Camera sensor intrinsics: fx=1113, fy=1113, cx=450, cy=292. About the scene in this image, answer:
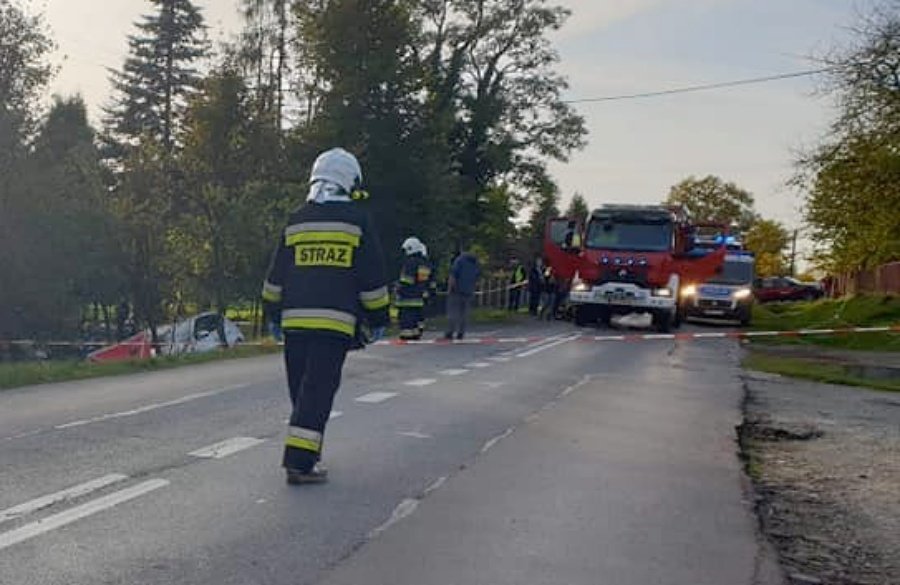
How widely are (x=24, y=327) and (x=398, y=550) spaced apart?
27.3 m

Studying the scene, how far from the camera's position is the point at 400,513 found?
246 inches

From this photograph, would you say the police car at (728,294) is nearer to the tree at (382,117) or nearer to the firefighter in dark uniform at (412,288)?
the tree at (382,117)

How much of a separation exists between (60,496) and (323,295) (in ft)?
6.38

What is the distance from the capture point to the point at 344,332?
7.03m

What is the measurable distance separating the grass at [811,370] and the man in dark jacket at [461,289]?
5.45 meters

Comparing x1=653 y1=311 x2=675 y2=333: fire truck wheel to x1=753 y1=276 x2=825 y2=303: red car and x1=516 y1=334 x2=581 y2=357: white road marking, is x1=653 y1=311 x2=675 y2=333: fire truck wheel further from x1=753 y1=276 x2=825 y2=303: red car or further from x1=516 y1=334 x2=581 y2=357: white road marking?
x1=753 y1=276 x2=825 y2=303: red car

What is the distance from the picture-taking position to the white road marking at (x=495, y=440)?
8.59m

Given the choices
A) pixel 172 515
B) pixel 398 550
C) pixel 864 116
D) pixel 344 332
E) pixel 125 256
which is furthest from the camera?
pixel 864 116

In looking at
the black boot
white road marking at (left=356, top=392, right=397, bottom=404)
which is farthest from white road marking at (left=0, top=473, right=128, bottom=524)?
white road marking at (left=356, top=392, right=397, bottom=404)

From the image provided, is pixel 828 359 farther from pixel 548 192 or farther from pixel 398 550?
pixel 548 192

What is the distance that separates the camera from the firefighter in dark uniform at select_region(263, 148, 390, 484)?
6.97 m

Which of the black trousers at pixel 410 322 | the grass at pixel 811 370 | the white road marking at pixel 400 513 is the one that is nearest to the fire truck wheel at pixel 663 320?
the grass at pixel 811 370

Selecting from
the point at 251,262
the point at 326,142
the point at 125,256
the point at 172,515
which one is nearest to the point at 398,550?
the point at 172,515

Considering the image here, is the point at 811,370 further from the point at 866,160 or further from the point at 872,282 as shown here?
the point at 872,282
